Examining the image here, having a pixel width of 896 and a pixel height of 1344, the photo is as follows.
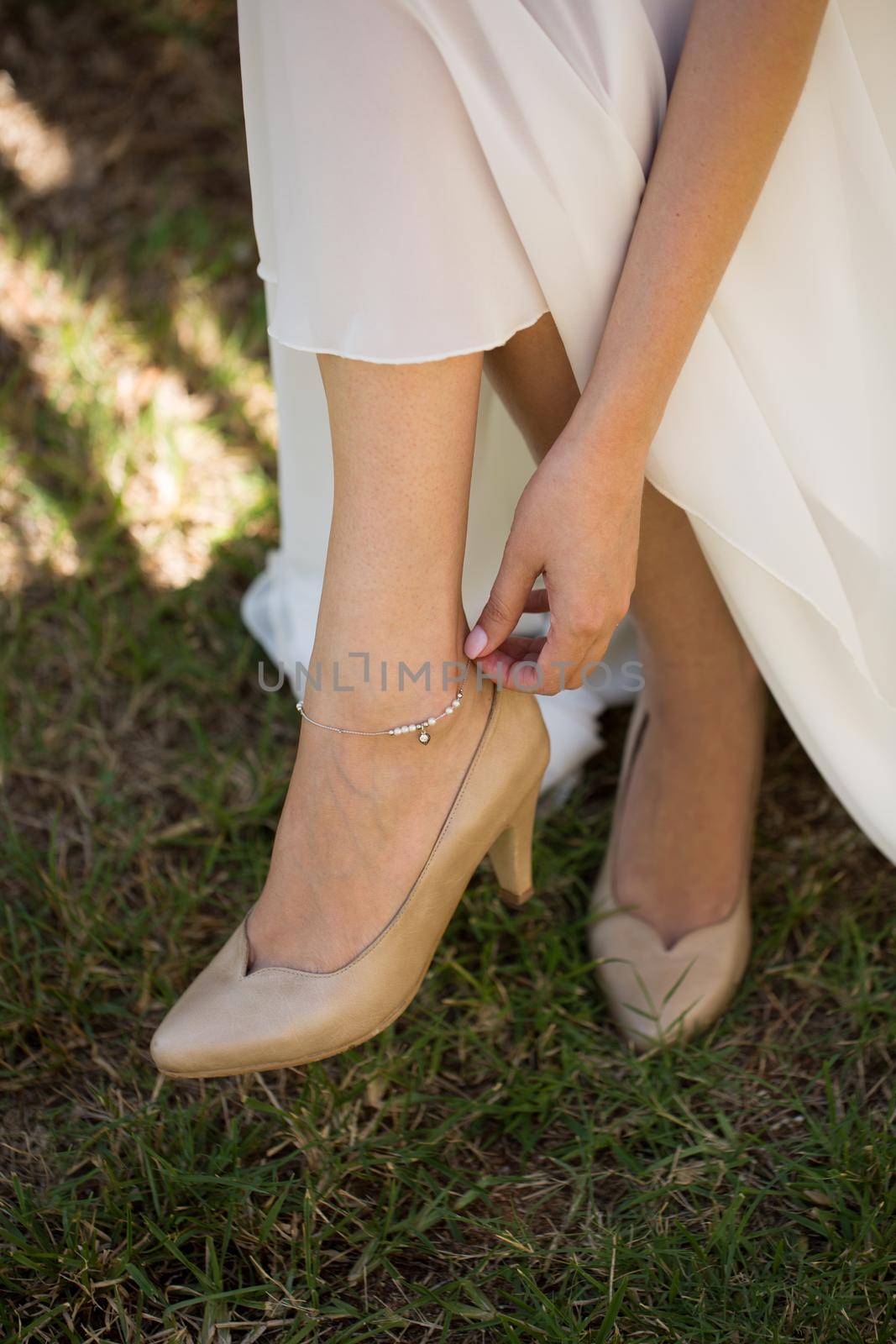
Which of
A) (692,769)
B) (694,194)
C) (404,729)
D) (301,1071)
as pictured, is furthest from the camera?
(692,769)

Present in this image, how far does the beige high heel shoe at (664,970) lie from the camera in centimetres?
117

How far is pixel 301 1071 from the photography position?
1.12 meters

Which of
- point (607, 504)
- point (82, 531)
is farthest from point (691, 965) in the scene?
point (82, 531)

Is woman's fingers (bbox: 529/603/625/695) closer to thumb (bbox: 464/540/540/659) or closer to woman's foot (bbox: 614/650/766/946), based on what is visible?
thumb (bbox: 464/540/540/659)

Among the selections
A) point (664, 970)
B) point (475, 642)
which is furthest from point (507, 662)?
point (664, 970)

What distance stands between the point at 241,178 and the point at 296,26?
164 centimetres

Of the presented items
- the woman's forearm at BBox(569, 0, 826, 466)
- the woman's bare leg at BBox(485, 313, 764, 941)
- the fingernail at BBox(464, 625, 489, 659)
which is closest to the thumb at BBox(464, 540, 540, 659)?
the fingernail at BBox(464, 625, 489, 659)

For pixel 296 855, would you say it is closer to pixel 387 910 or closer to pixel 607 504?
pixel 387 910

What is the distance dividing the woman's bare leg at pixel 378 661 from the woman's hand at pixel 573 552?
63 mm

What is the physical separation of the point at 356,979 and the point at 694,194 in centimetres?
70

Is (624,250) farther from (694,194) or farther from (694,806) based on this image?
(694,806)

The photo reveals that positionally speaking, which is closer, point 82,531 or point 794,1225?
point 794,1225

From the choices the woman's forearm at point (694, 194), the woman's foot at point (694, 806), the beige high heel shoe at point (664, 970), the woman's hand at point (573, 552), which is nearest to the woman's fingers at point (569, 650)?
the woman's hand at point (573, 552)

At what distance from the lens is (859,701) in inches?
42.6
